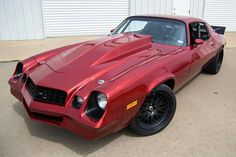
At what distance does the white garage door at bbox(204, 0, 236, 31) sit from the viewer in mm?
11812

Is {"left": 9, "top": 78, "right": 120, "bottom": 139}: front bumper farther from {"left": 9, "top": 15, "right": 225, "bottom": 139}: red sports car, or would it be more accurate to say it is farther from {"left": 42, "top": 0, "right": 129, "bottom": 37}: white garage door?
{"left": 42, "top": 0, "right": 129, "bottom": 37}: white garage door

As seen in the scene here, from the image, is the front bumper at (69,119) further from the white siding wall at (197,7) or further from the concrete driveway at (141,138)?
the white siding wall at (197,7)

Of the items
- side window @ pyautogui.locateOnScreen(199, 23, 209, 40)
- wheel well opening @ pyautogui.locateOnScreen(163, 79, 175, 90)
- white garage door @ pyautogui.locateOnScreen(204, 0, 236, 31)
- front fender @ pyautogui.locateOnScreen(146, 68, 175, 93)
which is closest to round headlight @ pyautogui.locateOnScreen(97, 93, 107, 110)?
front fender @ pyautogui.locateOnScreen(146, 68, 175, 93)

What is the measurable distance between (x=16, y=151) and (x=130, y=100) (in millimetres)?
1476

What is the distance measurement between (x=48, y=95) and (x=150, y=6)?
30.3 feet

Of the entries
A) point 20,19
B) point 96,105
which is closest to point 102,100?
point 96,105

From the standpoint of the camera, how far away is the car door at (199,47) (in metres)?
3.83

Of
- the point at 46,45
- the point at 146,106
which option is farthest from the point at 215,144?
the point at 46,45

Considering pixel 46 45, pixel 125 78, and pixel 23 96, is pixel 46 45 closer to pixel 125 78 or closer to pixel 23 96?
pixel 23 96

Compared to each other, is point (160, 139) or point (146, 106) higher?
point (146, 106)

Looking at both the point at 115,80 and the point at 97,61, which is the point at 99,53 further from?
the point at 115,80

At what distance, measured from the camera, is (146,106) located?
2.91 m

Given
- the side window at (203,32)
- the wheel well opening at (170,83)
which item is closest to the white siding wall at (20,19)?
the side window at (203,32)

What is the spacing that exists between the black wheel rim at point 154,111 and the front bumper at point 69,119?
0.53 m
